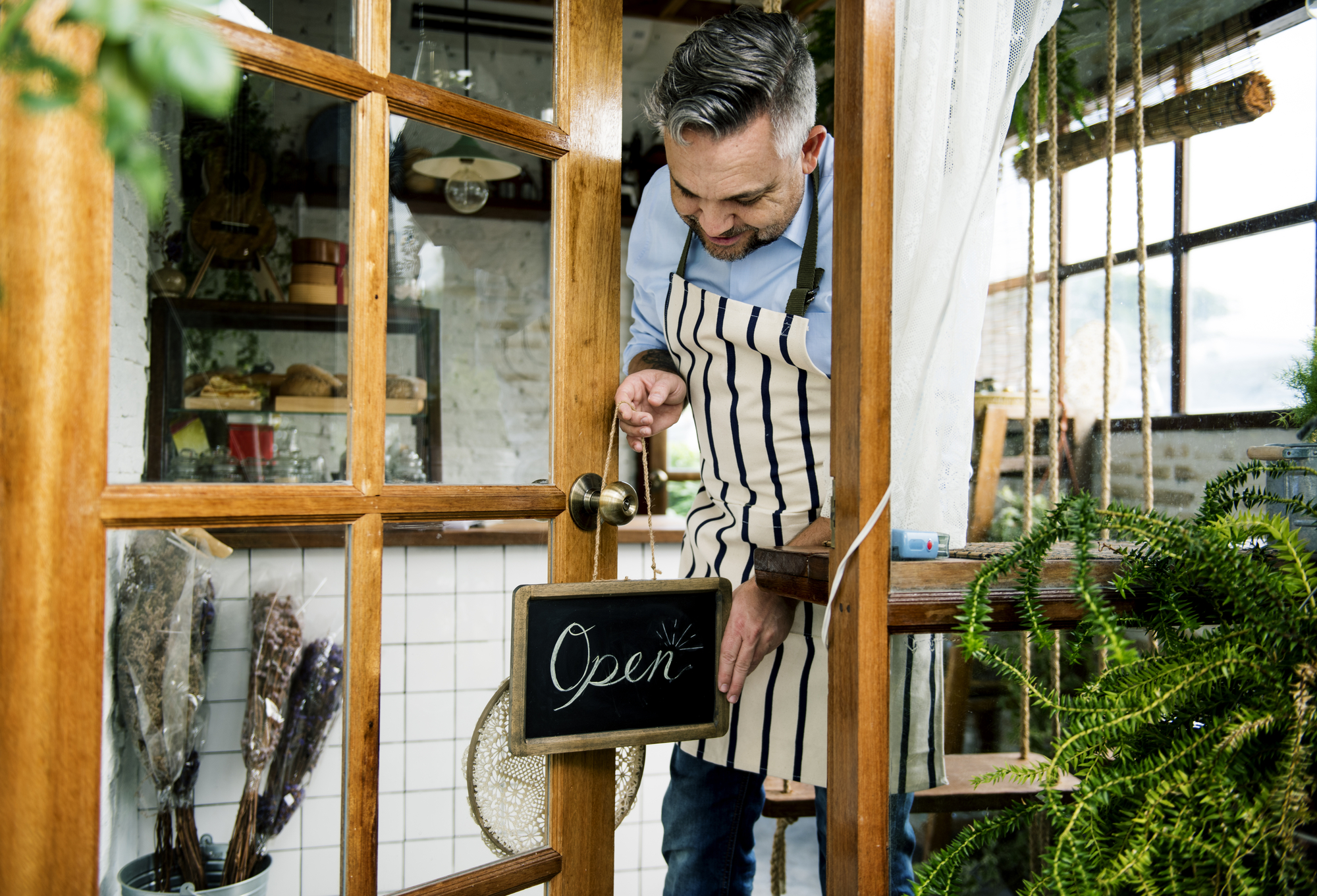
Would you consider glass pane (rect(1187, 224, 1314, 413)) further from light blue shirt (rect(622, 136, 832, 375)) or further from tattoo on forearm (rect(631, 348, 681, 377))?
tattoo on forearm (rect(631, 348, 681, 377))

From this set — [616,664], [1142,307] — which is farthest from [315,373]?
[1142,307]

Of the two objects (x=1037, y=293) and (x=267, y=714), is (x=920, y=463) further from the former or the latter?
(x=1037, y=293)

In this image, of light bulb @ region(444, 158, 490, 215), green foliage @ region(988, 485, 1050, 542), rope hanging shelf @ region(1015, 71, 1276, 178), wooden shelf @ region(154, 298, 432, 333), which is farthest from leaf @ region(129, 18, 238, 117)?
green foliage @ region(988, 485, 1050, 542)

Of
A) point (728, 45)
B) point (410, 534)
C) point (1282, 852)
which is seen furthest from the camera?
point (728, 45)

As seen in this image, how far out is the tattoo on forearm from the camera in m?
1.41

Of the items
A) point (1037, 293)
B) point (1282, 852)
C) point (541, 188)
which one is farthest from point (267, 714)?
point (1037, 293)

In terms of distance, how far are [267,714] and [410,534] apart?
0.26 m

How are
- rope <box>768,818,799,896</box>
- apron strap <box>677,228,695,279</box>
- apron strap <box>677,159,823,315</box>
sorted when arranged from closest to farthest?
1. apron strap <box>677,159,823,315</box>
2. apron strap <box>677,228,695,279</box>
3. rope <box>768,818,799,896</box>

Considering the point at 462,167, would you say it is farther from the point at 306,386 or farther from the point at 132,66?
the point at 132,66

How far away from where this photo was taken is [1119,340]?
8.83 ft

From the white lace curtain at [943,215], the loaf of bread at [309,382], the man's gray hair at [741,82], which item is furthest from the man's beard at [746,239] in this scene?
the loaf of bread at [309,382]

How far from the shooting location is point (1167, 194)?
6.92 ft

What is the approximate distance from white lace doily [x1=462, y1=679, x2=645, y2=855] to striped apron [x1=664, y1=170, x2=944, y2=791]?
0.32m

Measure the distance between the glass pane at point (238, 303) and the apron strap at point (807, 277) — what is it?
599 mm
